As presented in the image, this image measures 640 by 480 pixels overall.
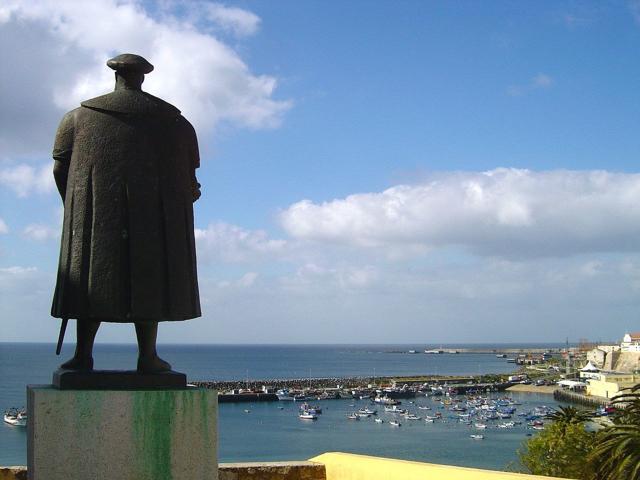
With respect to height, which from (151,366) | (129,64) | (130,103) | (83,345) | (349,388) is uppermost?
(129,64)

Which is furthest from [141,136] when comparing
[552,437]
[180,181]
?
[552,437]

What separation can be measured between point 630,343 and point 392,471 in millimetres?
111493

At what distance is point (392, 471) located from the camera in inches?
257

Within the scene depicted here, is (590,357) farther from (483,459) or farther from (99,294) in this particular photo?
(99,294)

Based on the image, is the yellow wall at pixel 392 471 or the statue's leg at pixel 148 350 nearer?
the statue's leg at pixel 148 350

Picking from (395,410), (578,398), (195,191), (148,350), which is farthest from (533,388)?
(148,350)

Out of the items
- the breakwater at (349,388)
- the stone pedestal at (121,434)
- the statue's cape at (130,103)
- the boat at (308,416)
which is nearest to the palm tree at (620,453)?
the stone pedestal at (121,434)

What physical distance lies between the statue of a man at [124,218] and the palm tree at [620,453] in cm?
751

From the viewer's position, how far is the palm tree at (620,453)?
34.0 feet

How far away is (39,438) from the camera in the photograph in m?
4.40

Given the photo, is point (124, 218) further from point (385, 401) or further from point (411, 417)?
point (385, 401)

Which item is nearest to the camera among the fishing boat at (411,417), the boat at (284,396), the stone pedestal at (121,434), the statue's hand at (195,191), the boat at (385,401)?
the stone pedestal at (121,434)

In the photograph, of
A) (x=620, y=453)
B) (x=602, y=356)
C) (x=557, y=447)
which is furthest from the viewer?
(x=602, y=356)

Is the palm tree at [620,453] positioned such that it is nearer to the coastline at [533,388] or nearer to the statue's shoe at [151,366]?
the statue's shoe at [151,366]
